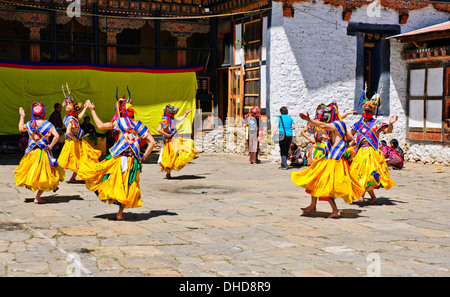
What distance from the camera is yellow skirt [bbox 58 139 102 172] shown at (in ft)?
37.4

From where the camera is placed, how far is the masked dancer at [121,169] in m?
7.75

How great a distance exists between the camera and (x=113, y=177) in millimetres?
7766

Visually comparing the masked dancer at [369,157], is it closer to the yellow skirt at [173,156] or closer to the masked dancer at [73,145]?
the yellow skirt at [173,156]

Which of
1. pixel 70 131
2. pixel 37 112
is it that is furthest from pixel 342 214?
pixel 70 131

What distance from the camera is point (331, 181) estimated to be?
809 centimetres

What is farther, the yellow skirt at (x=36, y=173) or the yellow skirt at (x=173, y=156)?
the yellow skirt at (x=173, y=156)

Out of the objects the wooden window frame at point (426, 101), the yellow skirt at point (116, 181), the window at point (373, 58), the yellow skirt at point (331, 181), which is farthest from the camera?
the window at point (373, 58)

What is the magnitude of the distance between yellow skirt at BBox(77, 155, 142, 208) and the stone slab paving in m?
0.32

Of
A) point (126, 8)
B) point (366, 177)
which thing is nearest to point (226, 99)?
point (126, 8)

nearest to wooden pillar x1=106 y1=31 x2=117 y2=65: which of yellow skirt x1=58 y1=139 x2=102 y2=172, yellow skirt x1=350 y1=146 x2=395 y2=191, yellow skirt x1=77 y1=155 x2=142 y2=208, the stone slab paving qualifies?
yellow skirt x1=58 y1=139 x2=102 y2=172

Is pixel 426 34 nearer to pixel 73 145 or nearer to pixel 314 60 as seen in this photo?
pixel 314 60

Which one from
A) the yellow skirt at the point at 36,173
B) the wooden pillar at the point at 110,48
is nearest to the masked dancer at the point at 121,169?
the yellow skirt at the point at 36,173

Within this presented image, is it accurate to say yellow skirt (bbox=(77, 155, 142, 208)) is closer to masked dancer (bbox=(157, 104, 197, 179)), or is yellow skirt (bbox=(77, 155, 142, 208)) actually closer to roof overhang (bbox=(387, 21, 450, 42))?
masked dancer (bbox=(157, 104, 197, 179))

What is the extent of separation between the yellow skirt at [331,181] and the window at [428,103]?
906 cm
